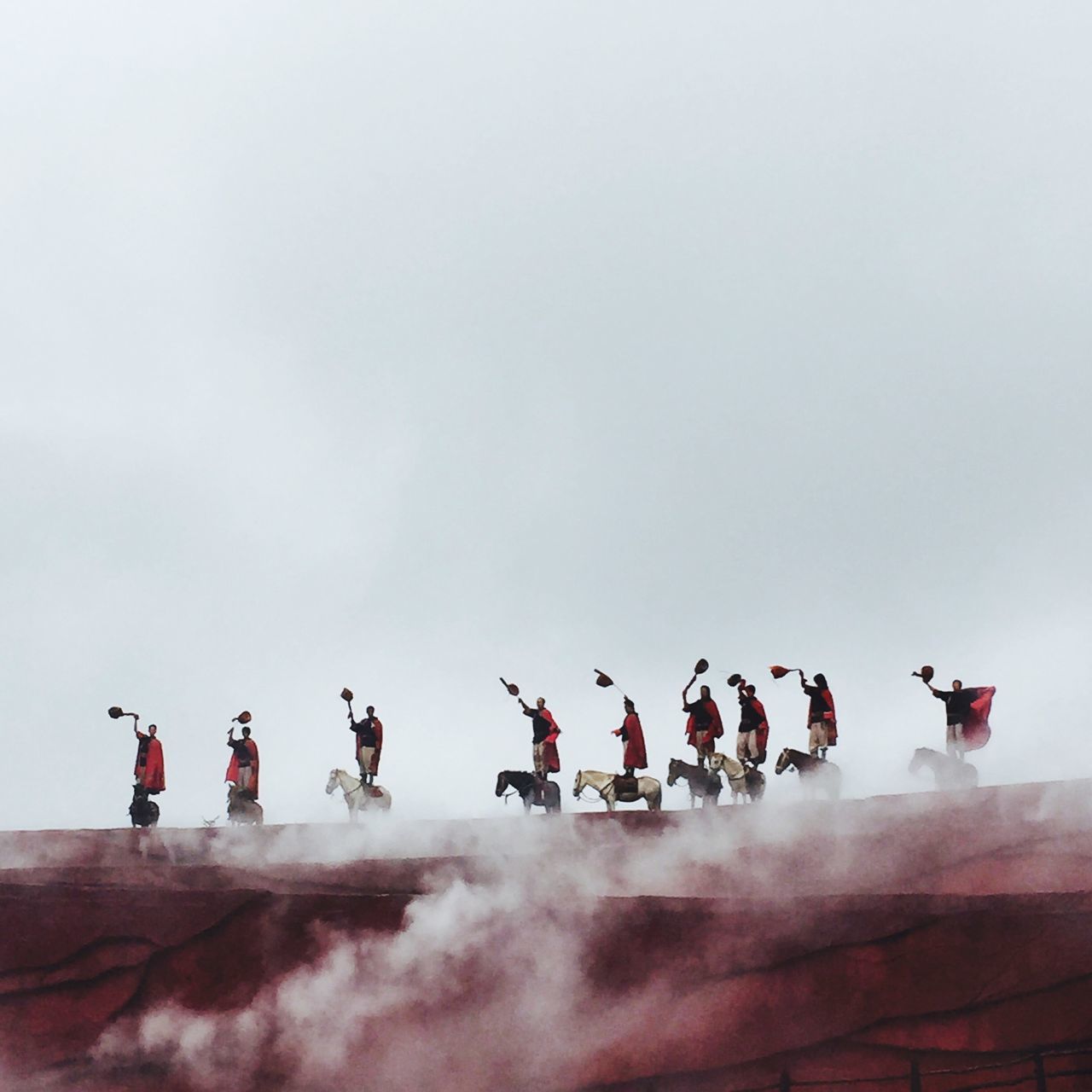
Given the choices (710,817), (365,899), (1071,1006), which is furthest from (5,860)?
(1071,1006)

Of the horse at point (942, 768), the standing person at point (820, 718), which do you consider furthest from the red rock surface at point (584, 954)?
the standing person at point (820, 718)

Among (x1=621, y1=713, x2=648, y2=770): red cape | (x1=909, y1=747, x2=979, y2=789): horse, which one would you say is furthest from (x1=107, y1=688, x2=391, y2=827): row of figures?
(x1=909, y1=747, x2=979, y2=789): horse

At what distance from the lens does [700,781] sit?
1080cm

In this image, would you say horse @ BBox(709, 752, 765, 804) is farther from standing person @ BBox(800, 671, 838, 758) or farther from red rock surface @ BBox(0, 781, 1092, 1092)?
red rock surface @ BBox(0, 781, 1092, 1092)

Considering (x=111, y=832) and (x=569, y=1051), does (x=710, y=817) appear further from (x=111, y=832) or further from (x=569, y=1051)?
(x=111, y=832)

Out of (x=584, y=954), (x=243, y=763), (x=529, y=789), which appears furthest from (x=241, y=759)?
(x=584, y=954)

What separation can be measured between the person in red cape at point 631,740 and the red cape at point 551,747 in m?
0.47

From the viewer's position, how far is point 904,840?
8.48m

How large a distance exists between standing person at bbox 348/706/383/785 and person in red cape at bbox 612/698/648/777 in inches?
77.6

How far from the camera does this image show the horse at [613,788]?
10727 millimetres

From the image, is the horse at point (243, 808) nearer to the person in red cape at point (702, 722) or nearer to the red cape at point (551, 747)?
the red cape at point (551, 747)

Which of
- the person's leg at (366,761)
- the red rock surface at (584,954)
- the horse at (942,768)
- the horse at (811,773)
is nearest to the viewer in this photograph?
the red rock surface at (584,954)

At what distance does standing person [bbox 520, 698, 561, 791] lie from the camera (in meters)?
11.3

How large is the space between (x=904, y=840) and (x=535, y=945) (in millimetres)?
2154
